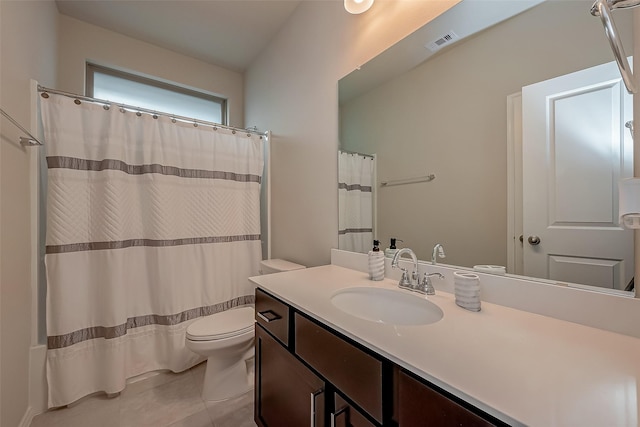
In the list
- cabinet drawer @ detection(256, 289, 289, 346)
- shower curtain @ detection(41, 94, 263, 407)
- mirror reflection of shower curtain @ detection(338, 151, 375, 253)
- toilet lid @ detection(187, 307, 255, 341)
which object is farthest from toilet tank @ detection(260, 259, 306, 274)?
cabinet drawer @ detection(256, 289, 289, 346)

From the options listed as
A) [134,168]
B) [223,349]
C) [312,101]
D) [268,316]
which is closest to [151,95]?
[134,168]

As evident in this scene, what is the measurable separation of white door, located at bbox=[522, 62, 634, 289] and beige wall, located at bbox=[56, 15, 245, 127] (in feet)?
9.01

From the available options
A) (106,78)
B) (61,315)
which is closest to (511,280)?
(61,315)

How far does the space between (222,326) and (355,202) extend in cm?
114

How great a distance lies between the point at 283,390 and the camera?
41.2 inches

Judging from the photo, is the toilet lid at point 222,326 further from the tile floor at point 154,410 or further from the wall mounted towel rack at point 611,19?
the wall mounted towel rack at point 611,19

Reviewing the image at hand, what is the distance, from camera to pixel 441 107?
1.19 meters

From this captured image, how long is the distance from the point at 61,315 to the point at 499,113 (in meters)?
2.50

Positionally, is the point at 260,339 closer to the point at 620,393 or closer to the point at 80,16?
the point at 620,393

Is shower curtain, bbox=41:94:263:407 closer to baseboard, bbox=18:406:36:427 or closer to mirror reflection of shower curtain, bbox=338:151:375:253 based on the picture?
baseboard, bbox=18:406:36:427

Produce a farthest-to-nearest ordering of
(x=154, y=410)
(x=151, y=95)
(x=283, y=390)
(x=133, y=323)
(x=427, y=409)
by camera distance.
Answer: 1. (x=151, y=95)
2. (x=133, y=323)
3. (x=154, y=410)
4. (x=283, y=390)
5. (x=427, y=409)

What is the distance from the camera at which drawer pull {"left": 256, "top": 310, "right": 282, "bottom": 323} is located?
1.10 m

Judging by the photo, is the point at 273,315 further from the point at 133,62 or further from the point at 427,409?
the point at 133,62

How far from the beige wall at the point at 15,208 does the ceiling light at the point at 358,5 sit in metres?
1.61
